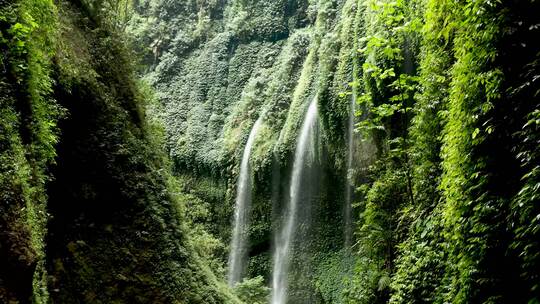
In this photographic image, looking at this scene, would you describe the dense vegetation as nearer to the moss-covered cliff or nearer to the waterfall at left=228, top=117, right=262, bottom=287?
Answer: the moss-covered cliff

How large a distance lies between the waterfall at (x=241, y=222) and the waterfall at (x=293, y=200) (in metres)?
1.67

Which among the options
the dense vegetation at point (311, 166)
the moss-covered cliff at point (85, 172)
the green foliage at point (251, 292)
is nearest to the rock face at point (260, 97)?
the dense vegetation at point (311, 166)

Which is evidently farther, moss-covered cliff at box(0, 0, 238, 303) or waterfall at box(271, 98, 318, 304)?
waterfall at box(271, 98, 318, 304)

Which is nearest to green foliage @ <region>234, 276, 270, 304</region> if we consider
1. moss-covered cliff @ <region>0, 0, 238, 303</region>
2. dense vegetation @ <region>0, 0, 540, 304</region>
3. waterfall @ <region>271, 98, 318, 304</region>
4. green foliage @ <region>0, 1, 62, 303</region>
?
dense vegetation @ <region>0, 0, 540, 304</region>

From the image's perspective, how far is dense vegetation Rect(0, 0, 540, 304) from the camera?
3.64m

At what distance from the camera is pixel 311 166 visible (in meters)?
14.5

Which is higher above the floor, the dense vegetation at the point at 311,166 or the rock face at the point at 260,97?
the rock face at the point at 260,97

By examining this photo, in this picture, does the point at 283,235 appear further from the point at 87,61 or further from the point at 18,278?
the point at 18,278

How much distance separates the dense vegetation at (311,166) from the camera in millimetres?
3637

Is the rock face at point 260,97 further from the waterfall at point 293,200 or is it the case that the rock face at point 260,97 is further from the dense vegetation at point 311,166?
the waterfall at point 293,200

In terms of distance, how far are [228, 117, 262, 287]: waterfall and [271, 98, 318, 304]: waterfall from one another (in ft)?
5.48

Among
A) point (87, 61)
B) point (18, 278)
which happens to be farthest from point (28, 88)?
point (87, 61)

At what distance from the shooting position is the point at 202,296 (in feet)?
26.5

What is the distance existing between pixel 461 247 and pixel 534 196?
1337 millimetres
